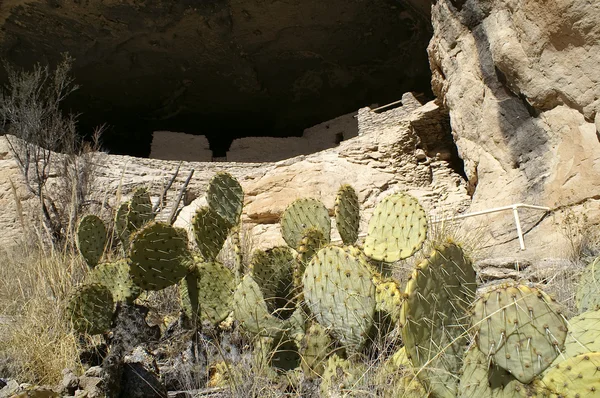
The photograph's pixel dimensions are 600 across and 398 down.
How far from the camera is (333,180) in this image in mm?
7777

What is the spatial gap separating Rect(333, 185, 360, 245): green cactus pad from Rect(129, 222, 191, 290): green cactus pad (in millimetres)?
848

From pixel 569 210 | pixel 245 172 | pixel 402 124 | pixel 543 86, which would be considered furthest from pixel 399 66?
pixel 569 210

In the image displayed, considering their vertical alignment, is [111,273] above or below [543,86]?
below

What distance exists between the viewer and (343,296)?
92.7 inches

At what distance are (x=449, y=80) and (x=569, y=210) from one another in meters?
2.55

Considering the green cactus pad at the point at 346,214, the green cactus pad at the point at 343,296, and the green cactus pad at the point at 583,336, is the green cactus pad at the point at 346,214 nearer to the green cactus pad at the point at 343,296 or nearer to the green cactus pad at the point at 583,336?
the green cactus pad at the point at 343,296

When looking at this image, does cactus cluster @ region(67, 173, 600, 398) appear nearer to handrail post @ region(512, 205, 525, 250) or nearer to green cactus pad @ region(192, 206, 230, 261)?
green cactus pad @ region(192, 206, 230, 261)

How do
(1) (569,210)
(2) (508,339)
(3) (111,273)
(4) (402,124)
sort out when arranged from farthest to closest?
(4) (402,124) < (1) (569,210) < (3) (111,273) < (2) (508,339)

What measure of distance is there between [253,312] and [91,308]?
34.0 inches

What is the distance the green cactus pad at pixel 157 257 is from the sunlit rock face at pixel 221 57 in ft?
24.8

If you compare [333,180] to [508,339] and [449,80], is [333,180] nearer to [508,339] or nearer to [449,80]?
[449,80]


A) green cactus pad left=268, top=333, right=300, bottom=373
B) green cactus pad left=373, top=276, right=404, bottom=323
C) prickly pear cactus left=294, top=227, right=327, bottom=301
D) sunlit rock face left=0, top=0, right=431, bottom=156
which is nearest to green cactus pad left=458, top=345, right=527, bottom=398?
green cactus pad left=373, top=276, right=404, bottom=323

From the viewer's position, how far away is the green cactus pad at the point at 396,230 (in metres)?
2.92

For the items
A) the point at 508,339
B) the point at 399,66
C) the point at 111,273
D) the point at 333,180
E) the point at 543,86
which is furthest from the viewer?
the point at 399,66
